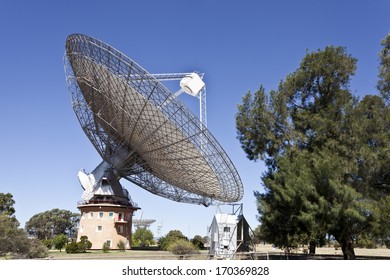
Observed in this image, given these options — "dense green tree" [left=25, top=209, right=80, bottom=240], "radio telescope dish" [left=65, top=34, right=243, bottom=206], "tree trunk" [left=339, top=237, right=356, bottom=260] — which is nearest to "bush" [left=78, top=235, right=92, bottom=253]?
"radio telescope dish" [left=65, top=34, right=243, bottom=206]

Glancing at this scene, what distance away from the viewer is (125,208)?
1889 inches

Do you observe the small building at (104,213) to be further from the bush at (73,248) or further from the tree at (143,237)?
the tree at (143,237)

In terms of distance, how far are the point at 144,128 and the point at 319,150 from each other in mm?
14215

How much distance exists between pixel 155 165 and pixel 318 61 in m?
18.5

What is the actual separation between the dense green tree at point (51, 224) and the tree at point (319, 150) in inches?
3382

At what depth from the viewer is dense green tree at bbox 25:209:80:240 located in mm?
103000

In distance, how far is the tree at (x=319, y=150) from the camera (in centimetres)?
2317

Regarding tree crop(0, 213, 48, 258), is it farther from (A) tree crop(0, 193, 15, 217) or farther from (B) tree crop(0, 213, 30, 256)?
(A) tree crop(0, 193, 15, 217)

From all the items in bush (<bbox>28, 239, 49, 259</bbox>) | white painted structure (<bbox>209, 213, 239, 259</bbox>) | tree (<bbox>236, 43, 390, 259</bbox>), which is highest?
tree (<bbox>236, 43, 390, 259</bbox>)

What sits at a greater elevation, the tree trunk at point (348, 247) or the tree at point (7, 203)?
the tree at point (7, 203)

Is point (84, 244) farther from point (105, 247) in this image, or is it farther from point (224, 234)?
point (224, 234)

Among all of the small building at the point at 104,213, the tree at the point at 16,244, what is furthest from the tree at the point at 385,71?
the small building at the point at 104,213

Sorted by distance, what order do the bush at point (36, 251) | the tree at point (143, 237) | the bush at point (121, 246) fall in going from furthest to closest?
the tree at point (143, 237) < the bush at point (121, 246) < the bush at point (36, 251)

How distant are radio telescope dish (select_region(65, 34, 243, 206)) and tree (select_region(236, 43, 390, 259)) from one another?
4396mm
